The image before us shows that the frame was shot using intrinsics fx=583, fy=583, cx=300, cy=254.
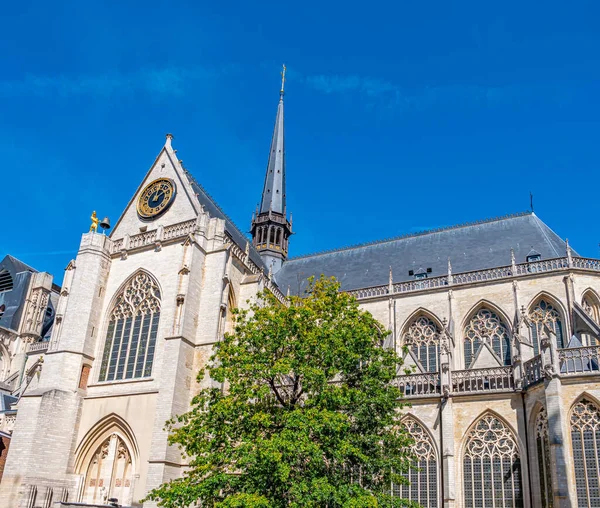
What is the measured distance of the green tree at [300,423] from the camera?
39.7 ft

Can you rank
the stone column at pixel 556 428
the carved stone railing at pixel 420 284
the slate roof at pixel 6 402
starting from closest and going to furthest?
the stone column at pixel 556 428
the carved stone railing at pixel 420 284
the slate roof at pixel 6 402

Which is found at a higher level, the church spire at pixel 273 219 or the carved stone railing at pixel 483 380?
the church spire at pixel 273 219

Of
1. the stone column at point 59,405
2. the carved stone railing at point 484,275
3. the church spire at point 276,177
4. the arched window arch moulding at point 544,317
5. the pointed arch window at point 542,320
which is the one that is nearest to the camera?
the stone column at point 59,405

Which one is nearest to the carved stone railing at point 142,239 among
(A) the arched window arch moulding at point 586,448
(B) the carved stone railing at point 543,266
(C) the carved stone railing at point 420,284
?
(C) the carved stone railing at point 420,284

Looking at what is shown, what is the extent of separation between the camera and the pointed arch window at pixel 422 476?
17.1 meters

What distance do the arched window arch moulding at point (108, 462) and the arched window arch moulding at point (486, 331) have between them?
1235cm

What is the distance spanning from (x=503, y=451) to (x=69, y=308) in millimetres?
15938

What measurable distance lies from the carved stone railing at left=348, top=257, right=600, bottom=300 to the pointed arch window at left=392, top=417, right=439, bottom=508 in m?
5.54

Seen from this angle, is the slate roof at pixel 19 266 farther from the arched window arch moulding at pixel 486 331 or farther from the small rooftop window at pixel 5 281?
the arched window arch moulding at pixel 486 331

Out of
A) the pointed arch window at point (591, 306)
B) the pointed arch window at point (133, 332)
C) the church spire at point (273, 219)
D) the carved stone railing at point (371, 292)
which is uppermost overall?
the church spire at point (273, 219)

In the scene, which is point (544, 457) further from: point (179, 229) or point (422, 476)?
point (179, 229)

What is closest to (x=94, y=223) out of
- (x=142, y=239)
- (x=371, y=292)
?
(x=142, y=239)

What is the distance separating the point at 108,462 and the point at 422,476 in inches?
411

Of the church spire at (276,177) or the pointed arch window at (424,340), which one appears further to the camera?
the church spire at (276,177)
